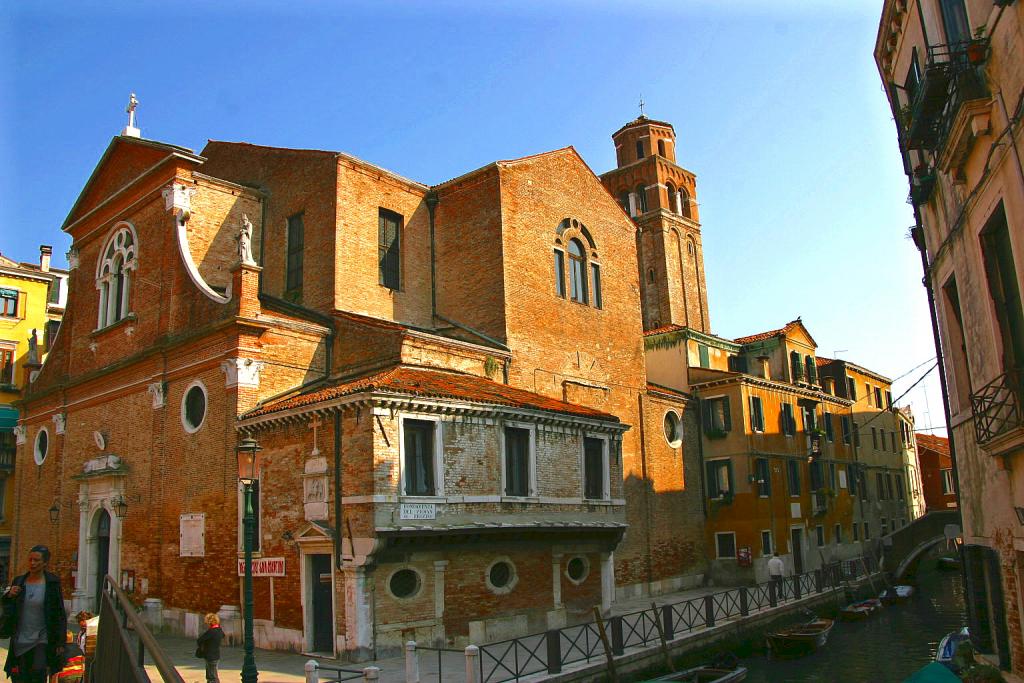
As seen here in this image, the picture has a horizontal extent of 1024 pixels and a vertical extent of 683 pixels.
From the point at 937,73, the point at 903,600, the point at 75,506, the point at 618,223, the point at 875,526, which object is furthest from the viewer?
the point at 875,526

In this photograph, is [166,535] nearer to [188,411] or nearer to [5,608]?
[188,411]

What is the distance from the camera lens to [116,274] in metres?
24.5

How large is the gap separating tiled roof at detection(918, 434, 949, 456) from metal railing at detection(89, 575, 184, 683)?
58409mm

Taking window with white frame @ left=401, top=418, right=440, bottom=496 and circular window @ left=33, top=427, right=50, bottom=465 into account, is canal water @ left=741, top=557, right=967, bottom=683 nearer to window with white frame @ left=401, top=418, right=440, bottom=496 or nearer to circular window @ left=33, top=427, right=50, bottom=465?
window with white frame @ left=401, top=418, right=440, bottom=496

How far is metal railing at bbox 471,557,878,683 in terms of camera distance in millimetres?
14414

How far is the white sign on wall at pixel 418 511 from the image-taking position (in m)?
15.7

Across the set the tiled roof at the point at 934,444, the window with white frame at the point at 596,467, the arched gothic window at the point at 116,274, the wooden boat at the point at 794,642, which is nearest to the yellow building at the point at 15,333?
the arched gothic window at the point at 116,274

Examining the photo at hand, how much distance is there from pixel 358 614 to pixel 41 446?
686 inches

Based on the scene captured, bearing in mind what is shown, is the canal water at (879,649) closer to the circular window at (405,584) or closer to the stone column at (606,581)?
the stone column at (606,581)

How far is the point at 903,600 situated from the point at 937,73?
28.1 metres

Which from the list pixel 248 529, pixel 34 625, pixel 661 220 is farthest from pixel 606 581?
pixel 661 220

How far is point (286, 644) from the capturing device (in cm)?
1667

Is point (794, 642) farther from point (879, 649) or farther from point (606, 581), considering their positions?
point (606, 581)

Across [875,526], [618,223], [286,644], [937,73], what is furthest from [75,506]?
[875,526]
